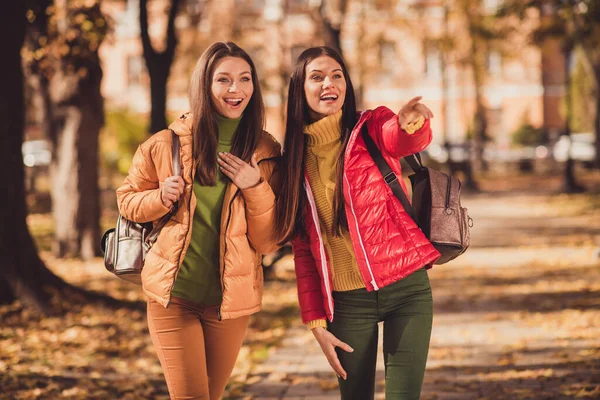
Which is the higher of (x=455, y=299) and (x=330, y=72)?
(x=330, y=72)

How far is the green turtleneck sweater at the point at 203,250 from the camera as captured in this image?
4062 mm

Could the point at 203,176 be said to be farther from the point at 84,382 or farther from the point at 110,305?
the point at 110,305

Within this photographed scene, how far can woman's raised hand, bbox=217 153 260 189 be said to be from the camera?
3.96m

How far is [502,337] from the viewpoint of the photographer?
873 centimetres

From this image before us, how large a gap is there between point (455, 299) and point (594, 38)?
9606 mm

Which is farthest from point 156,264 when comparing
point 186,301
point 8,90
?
point 8,90

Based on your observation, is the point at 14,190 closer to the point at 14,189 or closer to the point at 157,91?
the point at 14,189

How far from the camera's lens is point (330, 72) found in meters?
4.07

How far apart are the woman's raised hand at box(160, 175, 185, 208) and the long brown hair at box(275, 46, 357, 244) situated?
0.48 m

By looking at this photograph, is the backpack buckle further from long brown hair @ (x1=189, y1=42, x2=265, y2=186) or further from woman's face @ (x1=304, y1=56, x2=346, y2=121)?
long brown hair @ (x1=189, y1=42, x2=265, y2=186)

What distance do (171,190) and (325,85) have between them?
0.83m

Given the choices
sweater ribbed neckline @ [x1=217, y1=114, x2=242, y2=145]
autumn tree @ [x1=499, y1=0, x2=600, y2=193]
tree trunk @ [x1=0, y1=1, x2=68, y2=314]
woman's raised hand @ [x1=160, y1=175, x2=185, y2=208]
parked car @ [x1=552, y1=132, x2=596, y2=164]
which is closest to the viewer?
woman's raised hand @ [x1=160, y1=175, x2=185, y2=208]

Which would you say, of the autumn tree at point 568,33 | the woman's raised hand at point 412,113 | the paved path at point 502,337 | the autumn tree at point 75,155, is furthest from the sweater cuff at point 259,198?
the autumn tree at point 568,33

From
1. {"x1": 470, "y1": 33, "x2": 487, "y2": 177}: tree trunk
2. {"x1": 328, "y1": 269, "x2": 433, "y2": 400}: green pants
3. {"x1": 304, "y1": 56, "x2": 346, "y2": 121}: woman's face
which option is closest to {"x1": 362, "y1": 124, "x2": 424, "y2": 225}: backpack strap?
{"x1": 304, "y1": 56, "x2": 346, "y2": 121}: woman's face
